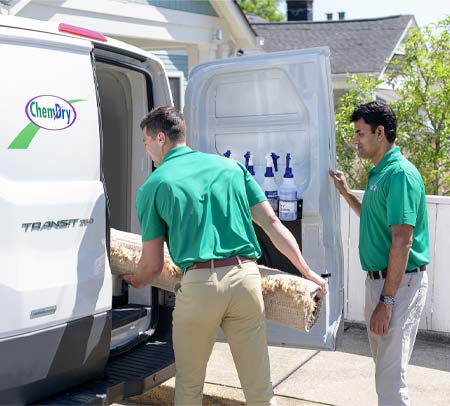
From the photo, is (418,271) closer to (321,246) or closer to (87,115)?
(321,246)

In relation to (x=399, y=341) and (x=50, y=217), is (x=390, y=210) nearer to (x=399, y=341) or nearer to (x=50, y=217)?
(x=399, y=341)

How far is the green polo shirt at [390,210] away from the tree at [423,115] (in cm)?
353

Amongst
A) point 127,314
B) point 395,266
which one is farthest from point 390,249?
point 127,314

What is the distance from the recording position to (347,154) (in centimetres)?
813

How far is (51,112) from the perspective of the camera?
11.5 feet

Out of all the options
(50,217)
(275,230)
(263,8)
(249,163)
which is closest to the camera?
(50,217)

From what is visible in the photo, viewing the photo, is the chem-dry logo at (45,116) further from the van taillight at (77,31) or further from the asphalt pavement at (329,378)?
the asphalt pavement at (329,378)

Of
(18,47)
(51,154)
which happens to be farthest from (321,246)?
(18,47)

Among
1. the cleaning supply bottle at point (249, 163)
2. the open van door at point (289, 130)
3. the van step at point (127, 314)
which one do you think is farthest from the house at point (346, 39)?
the van step at point (127, 314)

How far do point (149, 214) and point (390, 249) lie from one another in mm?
1307

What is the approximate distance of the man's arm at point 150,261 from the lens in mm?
3723

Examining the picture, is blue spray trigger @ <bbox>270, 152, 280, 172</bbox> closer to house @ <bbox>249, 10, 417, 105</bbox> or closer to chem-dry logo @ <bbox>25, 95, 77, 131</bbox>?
chem-dry logo @ <bbox>25, 95, 77, 131</bbox>

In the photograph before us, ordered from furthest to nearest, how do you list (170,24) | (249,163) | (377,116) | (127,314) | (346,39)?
(346,39) < (170,24) < (249,163) < (127,314) < (377,116)

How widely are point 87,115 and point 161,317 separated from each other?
1.63 meters
